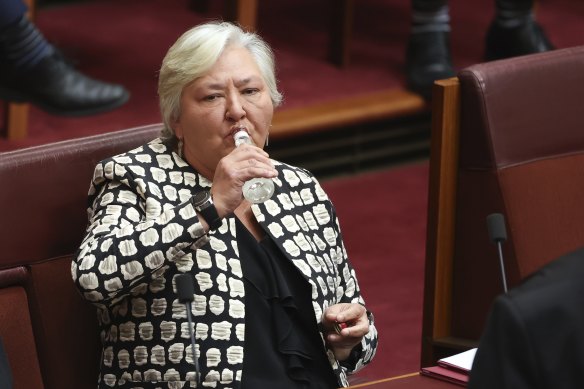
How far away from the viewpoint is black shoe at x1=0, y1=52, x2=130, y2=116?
2928 millimetres

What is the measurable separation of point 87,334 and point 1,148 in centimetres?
130

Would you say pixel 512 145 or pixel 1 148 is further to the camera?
pixel 1 148

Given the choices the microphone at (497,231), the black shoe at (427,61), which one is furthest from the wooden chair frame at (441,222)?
the black shoe at (427,61)

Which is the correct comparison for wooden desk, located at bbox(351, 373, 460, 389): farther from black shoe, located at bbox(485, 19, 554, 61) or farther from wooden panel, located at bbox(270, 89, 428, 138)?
black shoe, located at bbox(485, 19, 554, 61)

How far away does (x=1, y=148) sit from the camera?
2973mm

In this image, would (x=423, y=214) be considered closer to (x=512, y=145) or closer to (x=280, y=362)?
(x=512, y=145)

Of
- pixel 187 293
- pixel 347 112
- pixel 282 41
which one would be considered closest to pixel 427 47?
pixel 347 112

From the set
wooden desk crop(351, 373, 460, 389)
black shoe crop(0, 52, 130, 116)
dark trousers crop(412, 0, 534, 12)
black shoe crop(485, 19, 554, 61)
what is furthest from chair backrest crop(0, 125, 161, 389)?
black shoe crop(485, 19, 554, 61)

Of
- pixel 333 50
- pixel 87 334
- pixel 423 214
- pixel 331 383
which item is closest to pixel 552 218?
pixel 331 383

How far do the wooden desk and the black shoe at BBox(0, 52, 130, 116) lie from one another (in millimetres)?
1614

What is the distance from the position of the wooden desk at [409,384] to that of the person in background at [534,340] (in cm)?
44

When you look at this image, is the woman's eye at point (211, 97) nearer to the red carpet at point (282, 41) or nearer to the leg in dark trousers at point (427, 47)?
the red carpet at point (282, 41)

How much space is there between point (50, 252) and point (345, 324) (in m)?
0.41

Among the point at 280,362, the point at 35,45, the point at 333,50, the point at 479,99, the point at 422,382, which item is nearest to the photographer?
the point at 422,382
